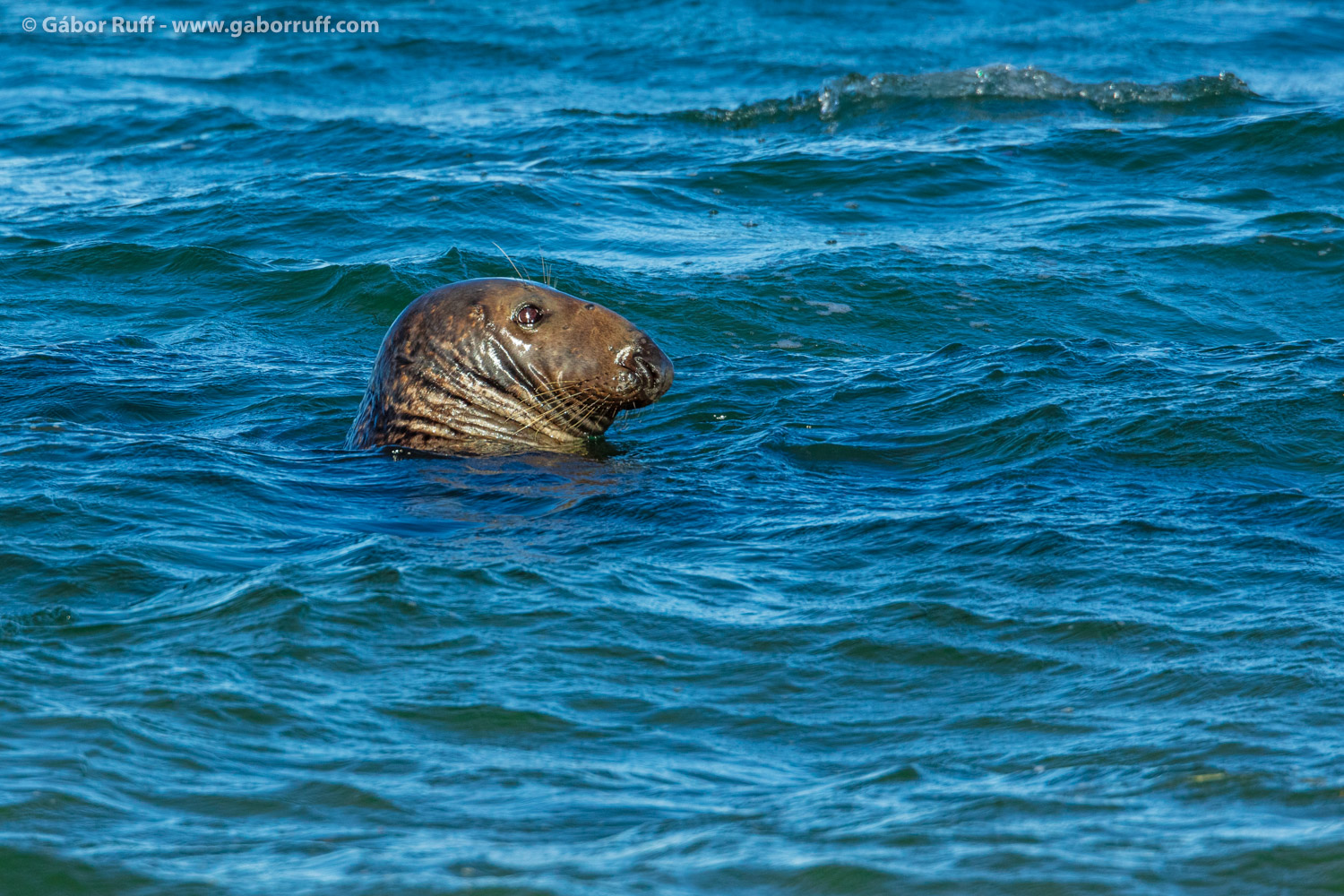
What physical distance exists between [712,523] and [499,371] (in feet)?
5.86

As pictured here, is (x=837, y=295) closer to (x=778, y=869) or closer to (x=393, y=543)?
(x=393, y=543)

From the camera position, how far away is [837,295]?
1195cm

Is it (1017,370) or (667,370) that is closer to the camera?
(667,370)

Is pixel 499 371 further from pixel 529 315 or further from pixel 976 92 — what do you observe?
pixel 976 92

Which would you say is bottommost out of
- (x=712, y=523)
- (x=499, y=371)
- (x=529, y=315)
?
(x=712, y=523)

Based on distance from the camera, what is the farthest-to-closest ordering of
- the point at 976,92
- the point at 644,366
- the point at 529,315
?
1. the point at 976,92
2. the point at 529,315
3. the point at 644,366

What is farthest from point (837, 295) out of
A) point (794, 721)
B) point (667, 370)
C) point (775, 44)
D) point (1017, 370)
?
point (775, 44)

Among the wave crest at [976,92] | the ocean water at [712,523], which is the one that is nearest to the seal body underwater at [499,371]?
the ocean water at [712,523]

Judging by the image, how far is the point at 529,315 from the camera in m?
8.34

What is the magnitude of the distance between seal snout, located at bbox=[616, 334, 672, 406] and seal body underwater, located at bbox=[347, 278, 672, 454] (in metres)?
0.01

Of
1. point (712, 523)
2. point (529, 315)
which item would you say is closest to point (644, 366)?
point (529, 315)

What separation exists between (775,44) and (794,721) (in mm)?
18500

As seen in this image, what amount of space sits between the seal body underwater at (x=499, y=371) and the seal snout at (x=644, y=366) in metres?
0.01

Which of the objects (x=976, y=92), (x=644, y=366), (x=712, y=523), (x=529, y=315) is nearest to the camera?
(x=712, y=523)
